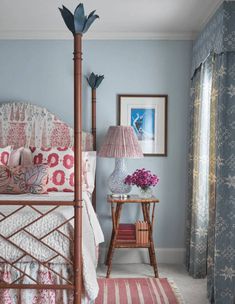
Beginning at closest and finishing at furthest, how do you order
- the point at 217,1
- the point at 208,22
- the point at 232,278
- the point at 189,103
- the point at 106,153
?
1. the point at 232,278
2. the point at 217,1
3. the point at 208,22
4. the point at 106,153
5. the point at 189,103

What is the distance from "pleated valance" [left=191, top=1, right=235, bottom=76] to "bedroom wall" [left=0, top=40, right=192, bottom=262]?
1.96ft

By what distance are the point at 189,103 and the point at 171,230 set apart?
54.5 inches

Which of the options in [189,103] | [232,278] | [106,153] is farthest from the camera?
[189,103]

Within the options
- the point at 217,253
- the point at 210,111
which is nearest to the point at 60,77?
the point at 210,111

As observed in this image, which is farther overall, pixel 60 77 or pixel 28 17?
pixel 60 77

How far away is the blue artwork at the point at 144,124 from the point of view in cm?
439

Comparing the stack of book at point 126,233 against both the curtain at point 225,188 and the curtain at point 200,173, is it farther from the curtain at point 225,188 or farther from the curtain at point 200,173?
the curtain at point 225,188

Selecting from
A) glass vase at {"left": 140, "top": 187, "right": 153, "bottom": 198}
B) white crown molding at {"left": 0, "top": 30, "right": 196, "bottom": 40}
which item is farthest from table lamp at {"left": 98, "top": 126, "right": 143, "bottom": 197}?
white crown molding at {"left": 0, "top": 30, "right": 196, "bottom": 40}

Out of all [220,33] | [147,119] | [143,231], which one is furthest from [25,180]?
[220,33]

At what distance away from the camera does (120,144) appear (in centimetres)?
400

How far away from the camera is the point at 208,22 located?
145 inches

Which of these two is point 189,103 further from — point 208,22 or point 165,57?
point 208,22

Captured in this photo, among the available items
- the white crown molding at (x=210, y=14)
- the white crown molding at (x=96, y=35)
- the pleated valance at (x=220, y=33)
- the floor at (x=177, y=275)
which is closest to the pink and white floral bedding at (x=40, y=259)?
the floor at (x=177, y=275)

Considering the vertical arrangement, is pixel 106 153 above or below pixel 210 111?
below
